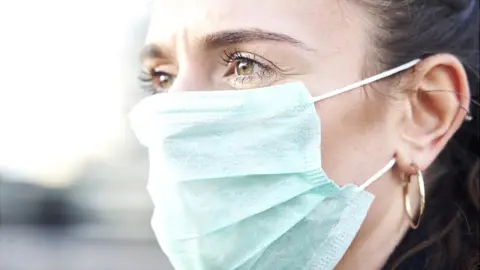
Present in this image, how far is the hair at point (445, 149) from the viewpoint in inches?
45.3

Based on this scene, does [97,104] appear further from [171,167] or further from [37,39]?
[171,167]

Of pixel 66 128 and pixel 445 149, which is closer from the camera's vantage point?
pixel 445 149

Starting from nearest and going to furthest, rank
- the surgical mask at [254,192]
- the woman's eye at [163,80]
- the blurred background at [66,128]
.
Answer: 1. the surgical mask at [254,192]
2. the woman's eye at [163,80]
3. the blurred background at [66,128]

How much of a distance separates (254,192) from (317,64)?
0.80 ft

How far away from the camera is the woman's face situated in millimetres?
1097

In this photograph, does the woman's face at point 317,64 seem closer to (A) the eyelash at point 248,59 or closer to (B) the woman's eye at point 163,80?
(A) the eyelash at point 248,59

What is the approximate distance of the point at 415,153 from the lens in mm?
1146

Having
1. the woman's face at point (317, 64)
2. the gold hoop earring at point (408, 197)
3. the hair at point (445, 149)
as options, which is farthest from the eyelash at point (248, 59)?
the gold hoop earring at point (408, 197)

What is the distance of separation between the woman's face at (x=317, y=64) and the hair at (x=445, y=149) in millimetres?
59

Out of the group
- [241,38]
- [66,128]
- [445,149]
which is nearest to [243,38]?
[241,38]

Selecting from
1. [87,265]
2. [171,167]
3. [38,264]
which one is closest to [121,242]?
[87,265]

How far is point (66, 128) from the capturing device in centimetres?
193

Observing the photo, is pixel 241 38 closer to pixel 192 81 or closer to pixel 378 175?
pixel 192 81

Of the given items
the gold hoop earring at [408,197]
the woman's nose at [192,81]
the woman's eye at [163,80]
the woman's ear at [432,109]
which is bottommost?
the gold hoop earring at [408,197]
